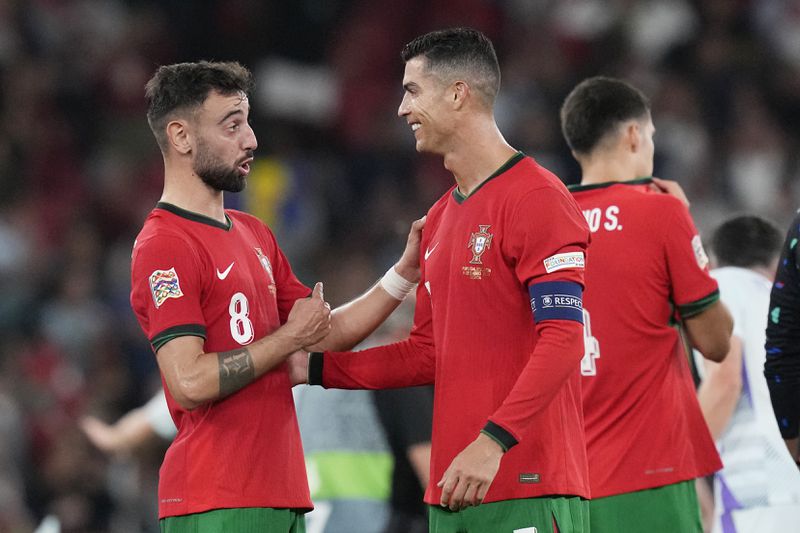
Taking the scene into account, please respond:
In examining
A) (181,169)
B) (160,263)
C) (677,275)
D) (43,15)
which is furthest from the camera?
(43,15)

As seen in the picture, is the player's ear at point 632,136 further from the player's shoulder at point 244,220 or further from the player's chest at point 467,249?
the player's shoulder at point 244,220

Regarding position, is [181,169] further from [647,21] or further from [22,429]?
[647,21]

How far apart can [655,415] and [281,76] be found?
8995 mm

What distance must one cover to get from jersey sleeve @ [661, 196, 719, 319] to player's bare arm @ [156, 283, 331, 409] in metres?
1.56

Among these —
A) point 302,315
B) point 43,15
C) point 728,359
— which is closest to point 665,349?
point 728,359

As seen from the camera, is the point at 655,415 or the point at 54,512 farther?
the point at 54,512

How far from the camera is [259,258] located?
4738mm

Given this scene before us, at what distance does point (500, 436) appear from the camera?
4.01m

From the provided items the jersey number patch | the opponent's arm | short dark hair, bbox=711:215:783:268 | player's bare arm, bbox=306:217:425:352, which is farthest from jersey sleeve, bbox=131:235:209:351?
short dark hair, bbox=711:215:783:268

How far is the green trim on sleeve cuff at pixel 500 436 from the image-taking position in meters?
4.00

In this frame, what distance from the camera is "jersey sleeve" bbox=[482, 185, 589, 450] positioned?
404 cm

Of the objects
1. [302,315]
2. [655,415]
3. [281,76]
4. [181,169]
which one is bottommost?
[655,415]

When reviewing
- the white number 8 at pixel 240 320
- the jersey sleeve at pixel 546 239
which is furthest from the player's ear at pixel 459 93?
the white number 8 at pixel 240 320

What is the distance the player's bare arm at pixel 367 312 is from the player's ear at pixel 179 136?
0.90 m
